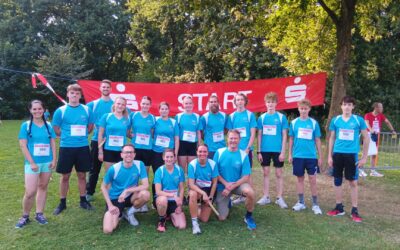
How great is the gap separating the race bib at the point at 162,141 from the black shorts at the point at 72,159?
43.9 inches

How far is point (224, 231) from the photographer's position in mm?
5148

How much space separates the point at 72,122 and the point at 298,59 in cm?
834

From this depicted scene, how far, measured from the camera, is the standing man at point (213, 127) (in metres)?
6.25

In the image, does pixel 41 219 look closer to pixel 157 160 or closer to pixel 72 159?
pixel 72 159

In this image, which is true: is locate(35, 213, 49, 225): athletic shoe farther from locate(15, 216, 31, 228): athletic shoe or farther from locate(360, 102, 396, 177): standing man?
locate(360, 102, 396, 177): standing man

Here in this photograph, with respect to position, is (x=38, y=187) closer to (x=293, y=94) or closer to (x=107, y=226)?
(x=107, y=226)

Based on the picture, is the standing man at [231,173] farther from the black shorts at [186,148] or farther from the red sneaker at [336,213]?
the red sneaker at [336,213]

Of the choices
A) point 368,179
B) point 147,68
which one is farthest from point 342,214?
point 147,68

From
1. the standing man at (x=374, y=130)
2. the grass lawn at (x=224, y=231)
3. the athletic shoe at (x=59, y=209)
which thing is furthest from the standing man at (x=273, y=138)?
the standing man at (x=374, y=130)

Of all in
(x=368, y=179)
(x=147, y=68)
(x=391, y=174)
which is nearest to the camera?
(x=368, y=179)

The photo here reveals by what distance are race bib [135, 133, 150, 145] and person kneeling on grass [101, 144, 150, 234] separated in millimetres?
641

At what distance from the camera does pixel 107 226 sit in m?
4.99

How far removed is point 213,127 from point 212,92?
3.14 meters

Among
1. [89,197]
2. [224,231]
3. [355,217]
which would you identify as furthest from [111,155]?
[355,217]
